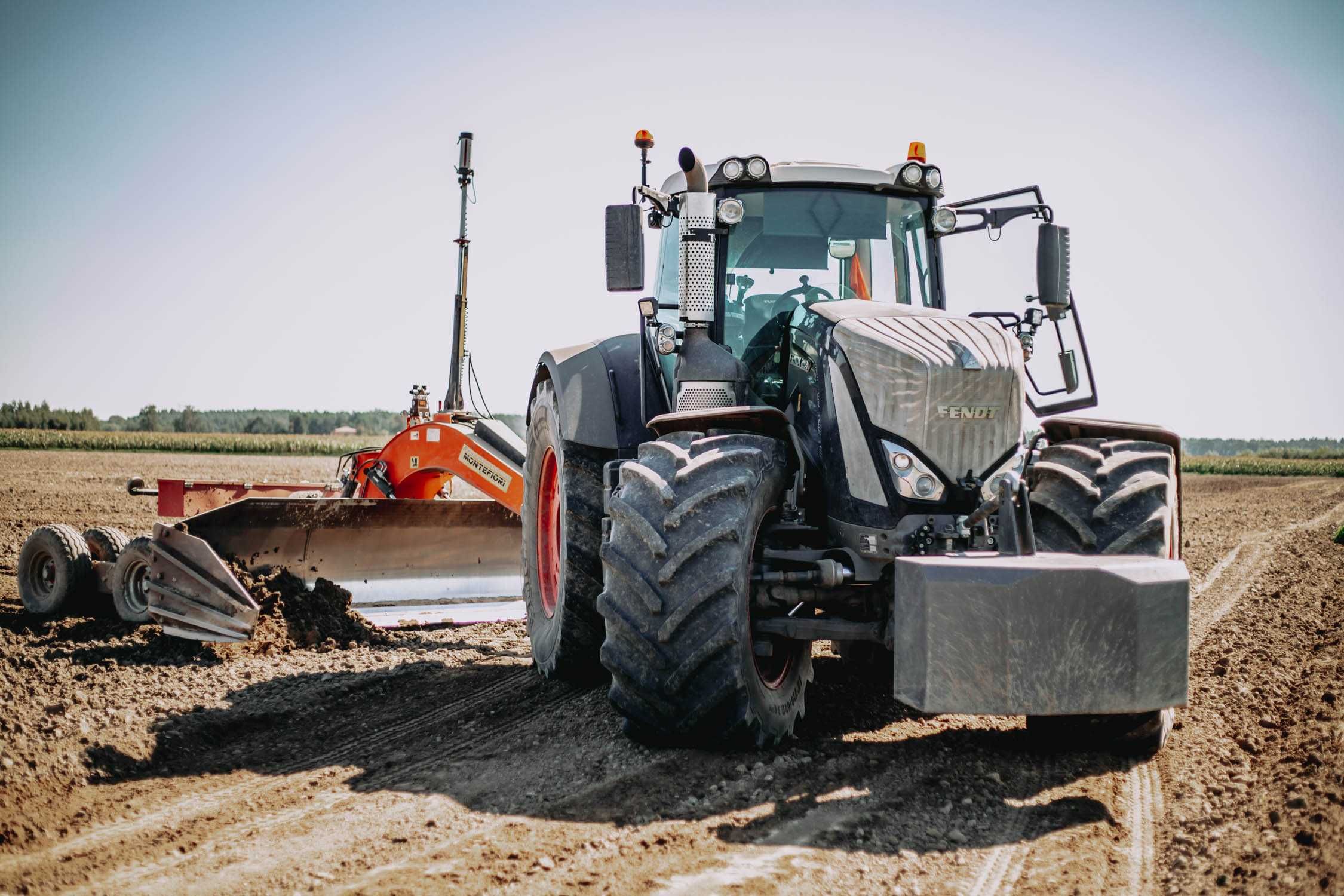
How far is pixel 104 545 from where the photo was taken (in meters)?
7.88

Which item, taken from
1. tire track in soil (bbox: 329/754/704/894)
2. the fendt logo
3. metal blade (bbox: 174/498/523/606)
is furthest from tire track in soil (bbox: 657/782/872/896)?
metal blade (bbox: 174/498/523/606)

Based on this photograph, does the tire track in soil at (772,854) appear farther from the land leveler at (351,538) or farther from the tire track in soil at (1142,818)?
the land leveler at (351,538)

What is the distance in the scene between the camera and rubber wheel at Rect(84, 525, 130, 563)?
25.8 feet

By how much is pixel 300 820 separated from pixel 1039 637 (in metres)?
2.56

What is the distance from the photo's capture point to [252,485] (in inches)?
370

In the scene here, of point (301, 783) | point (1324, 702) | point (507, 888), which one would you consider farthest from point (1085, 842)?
point (301, 783)

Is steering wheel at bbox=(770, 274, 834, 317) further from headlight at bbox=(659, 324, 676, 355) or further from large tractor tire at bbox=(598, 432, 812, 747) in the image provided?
large tractor tire at bbox=(598, 432, 812, 747)

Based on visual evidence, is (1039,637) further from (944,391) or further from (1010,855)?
(944,391)

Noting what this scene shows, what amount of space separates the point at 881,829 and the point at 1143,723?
149 cm

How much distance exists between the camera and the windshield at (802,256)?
5.29 m

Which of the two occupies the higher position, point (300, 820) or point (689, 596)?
point (689, 596)

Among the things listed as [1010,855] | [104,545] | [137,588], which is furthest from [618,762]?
[104,545]

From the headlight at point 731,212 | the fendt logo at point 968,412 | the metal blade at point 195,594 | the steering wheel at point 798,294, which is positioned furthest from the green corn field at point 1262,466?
the metal blade at point 195,594

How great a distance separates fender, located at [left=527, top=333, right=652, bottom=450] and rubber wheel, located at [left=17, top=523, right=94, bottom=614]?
150 inches
